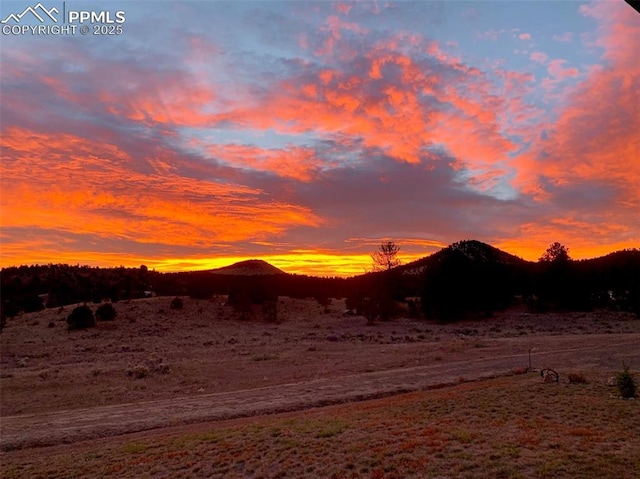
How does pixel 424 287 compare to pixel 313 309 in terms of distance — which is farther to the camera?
pixel 313 309

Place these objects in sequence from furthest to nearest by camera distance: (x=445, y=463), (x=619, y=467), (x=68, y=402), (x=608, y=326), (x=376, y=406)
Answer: (x=608, y=326) → (x=68, y=402) → (x=376, y=406) → (x=445, y=463) → (x=619, y=467)

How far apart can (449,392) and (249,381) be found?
38.3 feet

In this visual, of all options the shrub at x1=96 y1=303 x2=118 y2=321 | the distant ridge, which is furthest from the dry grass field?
the distant ridge

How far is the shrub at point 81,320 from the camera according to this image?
49.0 meters

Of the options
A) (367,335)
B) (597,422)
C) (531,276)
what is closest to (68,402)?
(597,422)

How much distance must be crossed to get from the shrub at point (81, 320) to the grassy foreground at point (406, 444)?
36.0 m

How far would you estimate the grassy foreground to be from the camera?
10164 mm

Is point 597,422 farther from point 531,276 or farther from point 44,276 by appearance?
point 44,276

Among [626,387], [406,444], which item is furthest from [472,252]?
[406,444]

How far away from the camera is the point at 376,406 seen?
59.6ft

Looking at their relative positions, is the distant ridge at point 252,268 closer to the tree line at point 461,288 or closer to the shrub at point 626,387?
the tree line at point 461,288

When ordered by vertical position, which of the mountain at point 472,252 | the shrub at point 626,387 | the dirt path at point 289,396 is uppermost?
the mountain at point 472,252

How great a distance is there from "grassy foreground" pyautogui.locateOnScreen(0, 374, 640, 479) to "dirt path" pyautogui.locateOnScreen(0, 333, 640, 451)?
143 centimetres

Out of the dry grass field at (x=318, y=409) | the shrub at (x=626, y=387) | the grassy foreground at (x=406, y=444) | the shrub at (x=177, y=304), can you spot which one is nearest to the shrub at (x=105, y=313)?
the dry grass field at (x=318, y=409)
